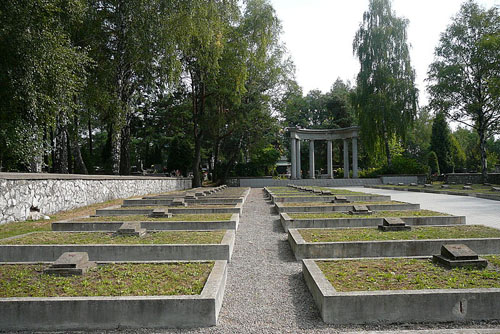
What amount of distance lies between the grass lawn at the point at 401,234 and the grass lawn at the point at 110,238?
1.90 meters

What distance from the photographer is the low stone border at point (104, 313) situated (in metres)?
3.38

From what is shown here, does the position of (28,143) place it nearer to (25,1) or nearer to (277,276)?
(25,1)

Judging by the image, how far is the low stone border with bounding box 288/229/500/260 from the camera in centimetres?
559

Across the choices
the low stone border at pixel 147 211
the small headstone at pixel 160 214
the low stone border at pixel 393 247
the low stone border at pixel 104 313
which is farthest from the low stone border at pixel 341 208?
the low stone border at pixel 104 313

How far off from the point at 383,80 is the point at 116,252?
3433cm

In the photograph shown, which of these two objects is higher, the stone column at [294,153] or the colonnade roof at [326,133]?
the colonnade roof at [326,133]

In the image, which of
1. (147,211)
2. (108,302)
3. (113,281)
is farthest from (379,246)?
(147,211)

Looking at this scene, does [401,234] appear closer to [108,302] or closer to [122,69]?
[108,302]

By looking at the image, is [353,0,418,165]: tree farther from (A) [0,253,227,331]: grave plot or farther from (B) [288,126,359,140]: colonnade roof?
(A) [0,253,227,331]: grave plot

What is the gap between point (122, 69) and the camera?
1870 cm

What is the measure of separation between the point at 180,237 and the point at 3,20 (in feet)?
35.2

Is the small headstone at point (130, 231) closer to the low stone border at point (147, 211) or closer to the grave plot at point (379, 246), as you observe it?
the grave plot at point (379, 246)

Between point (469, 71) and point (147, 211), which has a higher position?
point (469, 71)

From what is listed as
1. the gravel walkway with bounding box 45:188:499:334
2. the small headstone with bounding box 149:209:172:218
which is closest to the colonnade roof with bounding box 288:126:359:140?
the small headstone with bounding box 149:209:172:218
